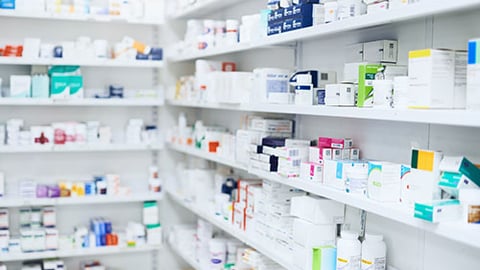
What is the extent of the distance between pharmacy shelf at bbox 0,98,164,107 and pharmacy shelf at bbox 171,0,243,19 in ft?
2.33

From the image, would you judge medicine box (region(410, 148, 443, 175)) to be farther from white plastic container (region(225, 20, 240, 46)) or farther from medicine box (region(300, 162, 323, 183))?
white plastic container (region(225, 20, 240, 46))

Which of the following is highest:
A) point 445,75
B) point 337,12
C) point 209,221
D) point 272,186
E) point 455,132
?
point 337,12

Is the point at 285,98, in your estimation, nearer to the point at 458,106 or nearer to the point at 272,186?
the point at 272,186

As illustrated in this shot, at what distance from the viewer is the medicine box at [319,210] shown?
8.90 ft

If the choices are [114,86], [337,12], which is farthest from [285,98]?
[114,86]

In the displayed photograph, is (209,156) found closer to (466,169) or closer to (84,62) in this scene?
(84,62)

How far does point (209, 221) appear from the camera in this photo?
400 centimetres

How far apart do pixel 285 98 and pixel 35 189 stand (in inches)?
92.9

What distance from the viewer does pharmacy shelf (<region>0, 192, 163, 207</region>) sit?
436 cm

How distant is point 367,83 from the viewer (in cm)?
227

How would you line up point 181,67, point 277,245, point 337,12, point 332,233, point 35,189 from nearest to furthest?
point 337,12 → point 332,233 → point 277,245 → point 35,189 → point 181,67

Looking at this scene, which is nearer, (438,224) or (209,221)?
(438,224)

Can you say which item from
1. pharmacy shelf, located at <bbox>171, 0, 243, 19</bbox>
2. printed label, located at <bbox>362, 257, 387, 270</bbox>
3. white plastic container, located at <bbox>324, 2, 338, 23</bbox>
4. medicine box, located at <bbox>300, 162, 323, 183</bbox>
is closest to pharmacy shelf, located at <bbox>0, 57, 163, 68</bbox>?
pharmacy shelf, located at <bbox>171, 0, 243, 19</bbox>

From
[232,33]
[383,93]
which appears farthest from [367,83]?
[232,33]
